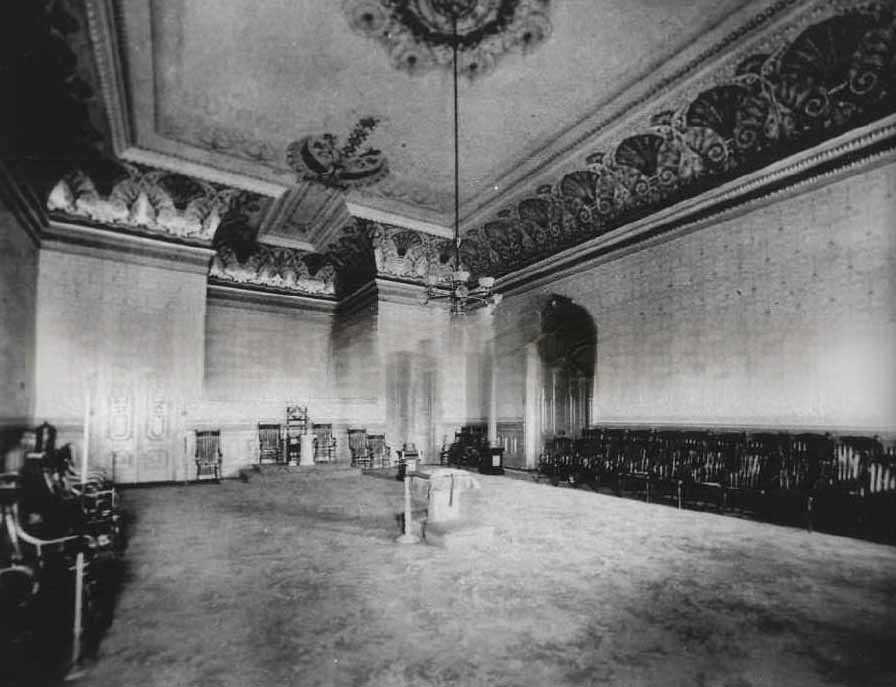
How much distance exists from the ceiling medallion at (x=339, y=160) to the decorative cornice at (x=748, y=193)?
4420 mm

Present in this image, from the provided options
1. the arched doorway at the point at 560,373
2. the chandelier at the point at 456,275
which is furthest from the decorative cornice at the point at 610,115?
the arched doorway at the point at 560,373

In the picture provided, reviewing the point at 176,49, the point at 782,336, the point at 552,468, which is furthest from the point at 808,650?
the point at 176,49

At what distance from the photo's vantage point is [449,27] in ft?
20.0

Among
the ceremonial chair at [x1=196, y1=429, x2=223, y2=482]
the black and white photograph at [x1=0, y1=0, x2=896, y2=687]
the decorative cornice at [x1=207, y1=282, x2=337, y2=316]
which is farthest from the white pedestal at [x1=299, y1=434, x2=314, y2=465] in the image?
the decorative cornice at [x1=207, y1=282, x2=337, y2=316]

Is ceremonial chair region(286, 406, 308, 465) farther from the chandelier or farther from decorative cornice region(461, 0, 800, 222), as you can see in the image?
decorative cornice region(461, 0, 800, 222)

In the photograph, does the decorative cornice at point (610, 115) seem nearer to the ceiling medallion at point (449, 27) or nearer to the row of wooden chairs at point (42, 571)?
the ceiling medallion at point (449, 27)

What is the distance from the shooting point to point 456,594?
3814mm

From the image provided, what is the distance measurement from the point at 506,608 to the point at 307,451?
8.60 meters

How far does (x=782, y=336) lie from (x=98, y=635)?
817cm

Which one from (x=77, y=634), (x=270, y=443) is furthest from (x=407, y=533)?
(x=270, y=443)

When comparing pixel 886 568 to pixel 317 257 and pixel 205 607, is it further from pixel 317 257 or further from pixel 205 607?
pixel 317 257

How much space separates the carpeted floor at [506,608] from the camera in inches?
109

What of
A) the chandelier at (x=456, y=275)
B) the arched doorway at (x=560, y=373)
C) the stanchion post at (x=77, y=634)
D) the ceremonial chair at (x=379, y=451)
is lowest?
the ceremonial chair at (x=379, y=451)

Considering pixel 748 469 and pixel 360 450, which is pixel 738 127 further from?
pixel 360 450
